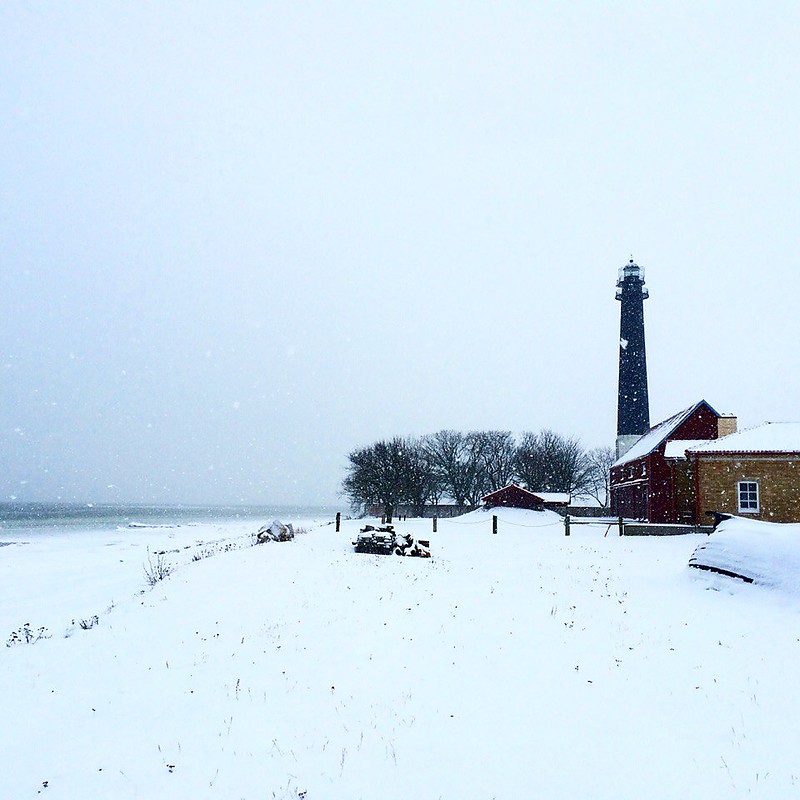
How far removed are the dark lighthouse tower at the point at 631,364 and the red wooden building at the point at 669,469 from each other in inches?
355

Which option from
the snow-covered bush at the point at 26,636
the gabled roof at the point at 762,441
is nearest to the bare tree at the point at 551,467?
the gabled roof at the point at 762,441

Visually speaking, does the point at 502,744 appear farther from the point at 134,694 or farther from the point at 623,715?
the point at 134,694

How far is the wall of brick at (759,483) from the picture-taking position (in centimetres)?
2881

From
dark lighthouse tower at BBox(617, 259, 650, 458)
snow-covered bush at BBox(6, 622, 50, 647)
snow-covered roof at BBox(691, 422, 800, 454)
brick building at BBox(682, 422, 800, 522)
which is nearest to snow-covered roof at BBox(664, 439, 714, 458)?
snow-covered roof at BBox(691, 422, 800, 454)

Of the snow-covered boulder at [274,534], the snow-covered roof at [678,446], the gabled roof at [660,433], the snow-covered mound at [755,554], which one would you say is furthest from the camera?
the gabled roof at [660,433]

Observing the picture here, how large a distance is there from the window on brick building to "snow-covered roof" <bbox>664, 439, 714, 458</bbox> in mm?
6004

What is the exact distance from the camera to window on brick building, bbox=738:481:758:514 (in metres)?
29.2

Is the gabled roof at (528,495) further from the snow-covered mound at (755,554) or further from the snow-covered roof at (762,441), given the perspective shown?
the snow-covered mound at (755,554)

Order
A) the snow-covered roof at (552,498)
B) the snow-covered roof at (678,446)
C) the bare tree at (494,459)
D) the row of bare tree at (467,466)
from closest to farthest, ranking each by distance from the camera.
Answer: the snow-covered roof at (678,446) → the snow-covered roof at (552,498) → the row of bare tree at (467,466) → the bare tree at (494,459)

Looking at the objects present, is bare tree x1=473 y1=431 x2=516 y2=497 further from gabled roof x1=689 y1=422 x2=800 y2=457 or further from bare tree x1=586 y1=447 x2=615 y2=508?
gabled roof x1=689 y1=422 x2=800 y2=457

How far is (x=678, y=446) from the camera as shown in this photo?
36.6 m

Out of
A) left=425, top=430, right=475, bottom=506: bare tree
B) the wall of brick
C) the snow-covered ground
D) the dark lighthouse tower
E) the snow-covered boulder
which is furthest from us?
left=425, top=430, right=475, bottom=506: bare tree

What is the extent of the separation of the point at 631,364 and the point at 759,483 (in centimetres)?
2483

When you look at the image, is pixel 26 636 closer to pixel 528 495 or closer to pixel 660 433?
pixel 660 433
